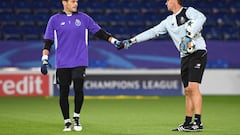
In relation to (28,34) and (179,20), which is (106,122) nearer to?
(179,20)

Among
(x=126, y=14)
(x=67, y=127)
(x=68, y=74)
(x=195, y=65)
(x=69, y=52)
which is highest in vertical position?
(x=126, y=14)

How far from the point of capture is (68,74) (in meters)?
10.3

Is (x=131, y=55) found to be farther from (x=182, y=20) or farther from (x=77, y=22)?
(x=77, y=22)

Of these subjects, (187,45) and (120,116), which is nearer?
(187,45)

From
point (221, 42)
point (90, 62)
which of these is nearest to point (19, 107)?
point (90, 62)

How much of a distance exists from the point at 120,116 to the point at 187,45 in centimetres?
331

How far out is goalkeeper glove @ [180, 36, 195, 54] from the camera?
10227mm

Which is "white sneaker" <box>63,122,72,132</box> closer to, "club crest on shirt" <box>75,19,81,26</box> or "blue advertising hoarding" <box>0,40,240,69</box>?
"club crest on shirt" <box>75,19,81,26</box>

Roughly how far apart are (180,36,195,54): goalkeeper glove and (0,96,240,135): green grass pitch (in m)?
1.25

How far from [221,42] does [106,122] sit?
8282mm

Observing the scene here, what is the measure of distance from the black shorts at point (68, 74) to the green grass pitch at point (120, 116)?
767 mm

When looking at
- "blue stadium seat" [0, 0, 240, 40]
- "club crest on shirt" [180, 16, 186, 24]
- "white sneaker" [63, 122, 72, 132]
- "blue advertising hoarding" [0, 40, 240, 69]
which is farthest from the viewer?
"blue stadium seat" [0, 0, 240, 40]

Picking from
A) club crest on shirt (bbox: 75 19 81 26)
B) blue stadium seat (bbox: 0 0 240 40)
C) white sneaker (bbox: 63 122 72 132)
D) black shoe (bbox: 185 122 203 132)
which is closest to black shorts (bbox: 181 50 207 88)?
black shoe (bbox: 185 122 203 132)

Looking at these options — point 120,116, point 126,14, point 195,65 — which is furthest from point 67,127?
point 126,14
